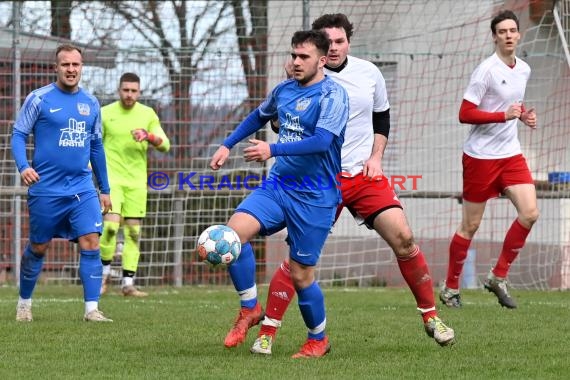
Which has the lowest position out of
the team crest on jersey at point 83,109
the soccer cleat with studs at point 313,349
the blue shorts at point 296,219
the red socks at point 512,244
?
the soccer cleat with studs at point 313,349

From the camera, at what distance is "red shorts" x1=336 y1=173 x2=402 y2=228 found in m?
6.96

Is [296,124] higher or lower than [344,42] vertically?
lower

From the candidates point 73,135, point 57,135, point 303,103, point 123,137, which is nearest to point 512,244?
point 73,135

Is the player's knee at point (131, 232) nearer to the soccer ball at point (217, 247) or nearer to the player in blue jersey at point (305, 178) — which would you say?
the player in blue jersey at point (305, 178)

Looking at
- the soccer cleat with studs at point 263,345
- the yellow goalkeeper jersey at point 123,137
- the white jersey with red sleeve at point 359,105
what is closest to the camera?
the soccer cleat with studs at point 263,345

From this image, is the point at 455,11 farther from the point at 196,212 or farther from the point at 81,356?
the point at 81,356

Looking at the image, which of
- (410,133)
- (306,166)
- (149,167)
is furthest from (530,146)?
(306,166)

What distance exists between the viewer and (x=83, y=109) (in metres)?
→ 8.56

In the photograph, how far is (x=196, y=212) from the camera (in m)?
14.7

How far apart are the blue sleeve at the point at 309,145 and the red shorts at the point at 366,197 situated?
79 centimetres

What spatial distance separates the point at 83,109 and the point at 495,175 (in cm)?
339

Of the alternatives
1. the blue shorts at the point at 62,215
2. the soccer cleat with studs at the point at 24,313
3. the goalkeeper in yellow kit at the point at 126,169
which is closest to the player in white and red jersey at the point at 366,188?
the blue shorts at the point at 62,215

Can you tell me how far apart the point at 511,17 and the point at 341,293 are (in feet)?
13.4

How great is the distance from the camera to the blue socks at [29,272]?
8.70m
